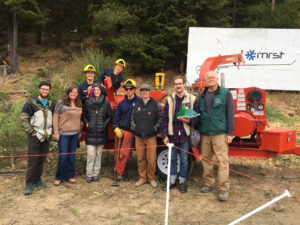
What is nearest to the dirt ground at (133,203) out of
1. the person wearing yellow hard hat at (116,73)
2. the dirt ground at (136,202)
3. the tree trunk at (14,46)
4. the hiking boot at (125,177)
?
the dirt ground at (136,202)

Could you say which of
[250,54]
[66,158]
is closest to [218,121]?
[66,158]

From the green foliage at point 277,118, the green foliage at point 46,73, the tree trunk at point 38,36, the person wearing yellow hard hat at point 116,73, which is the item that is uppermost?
the tree trunk at point 38,36

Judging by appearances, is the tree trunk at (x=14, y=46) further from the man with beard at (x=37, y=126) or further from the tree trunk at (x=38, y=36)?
the man with beard at (x=37, y=126)

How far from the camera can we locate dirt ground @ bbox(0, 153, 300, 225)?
11.8 feet

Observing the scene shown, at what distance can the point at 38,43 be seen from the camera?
24.1 metres

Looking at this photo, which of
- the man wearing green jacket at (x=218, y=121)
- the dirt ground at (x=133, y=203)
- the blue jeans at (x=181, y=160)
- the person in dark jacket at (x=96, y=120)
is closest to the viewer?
the dirt ground at (x=133, y=203)

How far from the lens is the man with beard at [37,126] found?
4.14 m

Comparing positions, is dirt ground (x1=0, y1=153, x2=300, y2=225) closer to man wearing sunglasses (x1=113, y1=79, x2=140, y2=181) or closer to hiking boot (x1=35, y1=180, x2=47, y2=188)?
hiking boot (x1=35, y1=180, x2=47, y2=188)

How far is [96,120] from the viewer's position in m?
4.59

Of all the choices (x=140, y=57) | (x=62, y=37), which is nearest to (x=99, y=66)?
(x=140, y=57)

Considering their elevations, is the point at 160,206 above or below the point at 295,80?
below

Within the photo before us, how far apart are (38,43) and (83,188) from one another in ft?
74.3

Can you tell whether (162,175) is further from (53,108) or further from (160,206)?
(53,108)

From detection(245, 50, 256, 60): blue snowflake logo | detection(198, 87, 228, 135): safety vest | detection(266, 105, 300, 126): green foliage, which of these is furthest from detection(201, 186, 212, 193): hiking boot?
detection(245, 50, 256, 60): blue snowflake logo
